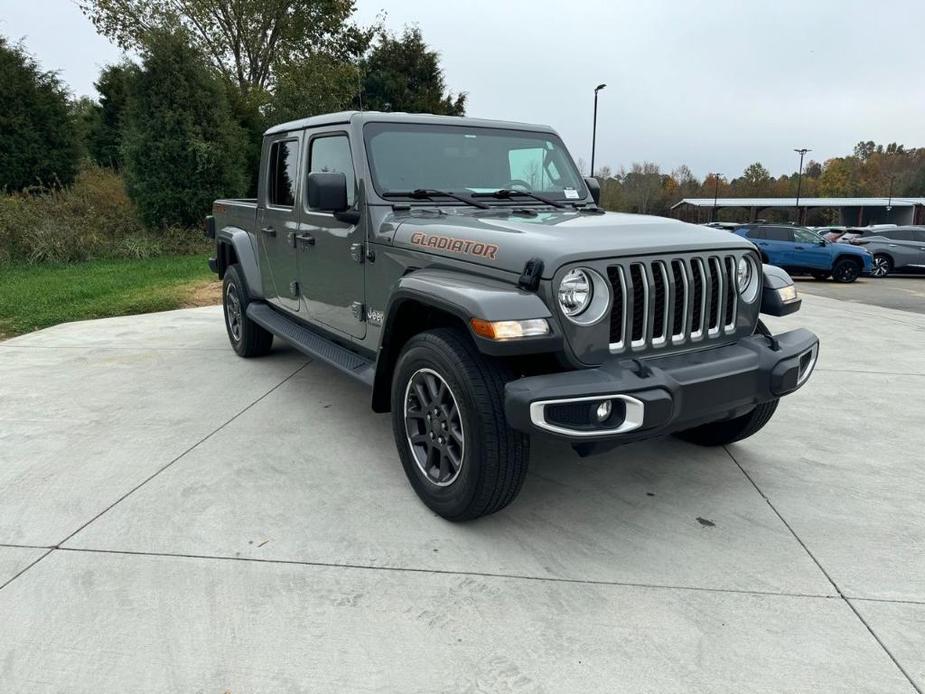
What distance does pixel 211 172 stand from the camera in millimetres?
14523

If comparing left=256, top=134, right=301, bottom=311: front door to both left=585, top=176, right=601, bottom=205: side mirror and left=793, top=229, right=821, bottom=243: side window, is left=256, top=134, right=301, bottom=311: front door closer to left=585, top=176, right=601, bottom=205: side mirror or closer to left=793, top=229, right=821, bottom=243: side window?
left=585, top=176, right=601, bottom=205: side mirror

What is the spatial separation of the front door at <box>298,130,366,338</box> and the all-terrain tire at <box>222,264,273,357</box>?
4.40 feet

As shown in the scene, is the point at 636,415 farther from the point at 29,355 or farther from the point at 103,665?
the point at 29,355

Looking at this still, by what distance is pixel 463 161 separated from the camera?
157 inches

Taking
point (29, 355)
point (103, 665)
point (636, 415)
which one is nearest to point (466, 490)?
point (636, 415)

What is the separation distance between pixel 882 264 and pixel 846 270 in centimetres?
300

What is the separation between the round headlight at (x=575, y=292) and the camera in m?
2.67

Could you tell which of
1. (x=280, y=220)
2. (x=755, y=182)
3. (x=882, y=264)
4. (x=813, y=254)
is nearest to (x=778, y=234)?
(x=813, y=254)

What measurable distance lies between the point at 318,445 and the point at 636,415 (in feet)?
7.28

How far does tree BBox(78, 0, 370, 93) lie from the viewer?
23.2 m

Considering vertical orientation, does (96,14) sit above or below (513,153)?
above

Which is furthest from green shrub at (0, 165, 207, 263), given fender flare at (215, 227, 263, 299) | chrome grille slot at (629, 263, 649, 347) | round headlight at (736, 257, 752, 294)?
round headlight at (736, 257, 752, 294)

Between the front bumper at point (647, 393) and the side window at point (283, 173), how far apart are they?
2973mm

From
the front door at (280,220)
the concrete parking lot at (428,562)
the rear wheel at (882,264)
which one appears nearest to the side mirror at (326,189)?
the front door at (280,220)
